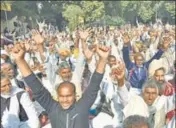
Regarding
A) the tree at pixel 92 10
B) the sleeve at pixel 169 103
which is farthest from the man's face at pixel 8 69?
the tree at pixel 92 10

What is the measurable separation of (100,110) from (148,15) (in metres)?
61.2

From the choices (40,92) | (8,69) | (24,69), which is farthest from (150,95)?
(8,69)

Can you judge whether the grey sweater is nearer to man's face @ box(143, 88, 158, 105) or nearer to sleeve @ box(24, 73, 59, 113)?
sleeve @ box(24, 73, 59, 113)

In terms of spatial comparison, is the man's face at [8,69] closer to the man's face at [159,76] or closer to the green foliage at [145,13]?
the man's face at [159,76]

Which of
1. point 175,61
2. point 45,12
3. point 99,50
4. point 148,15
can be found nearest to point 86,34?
point 99,50

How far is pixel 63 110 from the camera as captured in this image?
4.70m

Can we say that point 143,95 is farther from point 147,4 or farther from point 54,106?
point 147,4

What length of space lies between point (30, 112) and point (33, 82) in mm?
1059

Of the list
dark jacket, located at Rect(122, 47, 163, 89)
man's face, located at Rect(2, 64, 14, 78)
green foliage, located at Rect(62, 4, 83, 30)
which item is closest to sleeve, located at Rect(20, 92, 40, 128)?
man's face, located at Rect(2, 64, 14, 78)

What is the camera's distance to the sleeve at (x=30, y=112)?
18.4ft

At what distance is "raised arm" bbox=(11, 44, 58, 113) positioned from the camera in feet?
15.3

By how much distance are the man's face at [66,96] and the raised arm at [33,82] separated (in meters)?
0.09

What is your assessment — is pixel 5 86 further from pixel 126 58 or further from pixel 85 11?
pixel 85 11

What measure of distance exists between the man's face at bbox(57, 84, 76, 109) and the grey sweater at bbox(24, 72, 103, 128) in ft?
0.13
